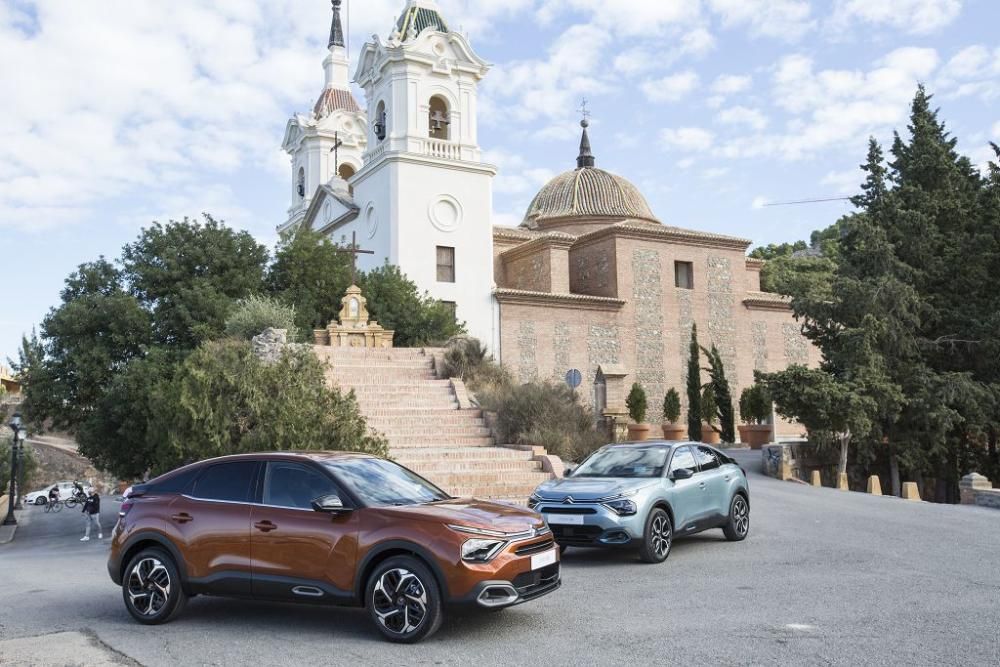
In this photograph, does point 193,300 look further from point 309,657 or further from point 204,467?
point 309,657

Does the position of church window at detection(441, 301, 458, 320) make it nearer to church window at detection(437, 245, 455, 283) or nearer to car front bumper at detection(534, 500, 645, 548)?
church window at detection(437, 245, 455, 283)

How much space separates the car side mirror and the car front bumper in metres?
3.24

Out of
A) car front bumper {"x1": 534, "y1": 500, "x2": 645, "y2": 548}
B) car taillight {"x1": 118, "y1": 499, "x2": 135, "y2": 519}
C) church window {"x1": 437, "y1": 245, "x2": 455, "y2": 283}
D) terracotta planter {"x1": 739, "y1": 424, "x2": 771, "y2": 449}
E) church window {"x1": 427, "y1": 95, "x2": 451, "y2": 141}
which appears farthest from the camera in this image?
church window {"x1": 427, "y1": 95, "x2": 451, "y2": 141}

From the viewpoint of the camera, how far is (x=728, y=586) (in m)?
8.05

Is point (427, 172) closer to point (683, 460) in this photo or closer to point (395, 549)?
point (683, 460)

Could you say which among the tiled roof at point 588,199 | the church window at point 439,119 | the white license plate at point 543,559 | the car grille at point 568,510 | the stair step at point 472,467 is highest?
the church window at point 439,119

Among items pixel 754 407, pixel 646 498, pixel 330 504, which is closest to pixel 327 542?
pixel 330 504

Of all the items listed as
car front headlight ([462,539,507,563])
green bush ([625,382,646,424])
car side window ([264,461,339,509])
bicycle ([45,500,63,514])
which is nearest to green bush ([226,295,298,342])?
car side window ([264,461,339,509])

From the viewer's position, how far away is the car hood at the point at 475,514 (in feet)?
20.8

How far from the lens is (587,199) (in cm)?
4606

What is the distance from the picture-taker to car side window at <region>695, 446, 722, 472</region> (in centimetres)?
1108

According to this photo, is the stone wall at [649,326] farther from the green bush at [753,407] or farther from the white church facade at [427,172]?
the white church facade at [427,172]

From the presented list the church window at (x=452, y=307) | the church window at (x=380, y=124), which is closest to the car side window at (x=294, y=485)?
the church window at (x=452, y=307)

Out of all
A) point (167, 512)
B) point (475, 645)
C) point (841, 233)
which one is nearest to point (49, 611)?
point (167, 512)
